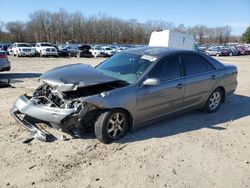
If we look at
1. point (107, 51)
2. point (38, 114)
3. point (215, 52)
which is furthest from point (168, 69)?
point (215, 52)

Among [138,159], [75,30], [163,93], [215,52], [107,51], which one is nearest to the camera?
[138,159]

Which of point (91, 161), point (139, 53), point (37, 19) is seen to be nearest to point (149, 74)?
point (139, 53)

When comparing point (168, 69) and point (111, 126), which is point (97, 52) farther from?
point (111, 126)

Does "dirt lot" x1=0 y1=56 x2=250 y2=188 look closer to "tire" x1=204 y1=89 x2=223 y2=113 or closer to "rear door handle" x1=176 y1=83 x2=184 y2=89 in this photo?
"rear door handle" x1=176 y1=83 x2=184 y2=89

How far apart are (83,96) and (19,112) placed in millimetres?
1531

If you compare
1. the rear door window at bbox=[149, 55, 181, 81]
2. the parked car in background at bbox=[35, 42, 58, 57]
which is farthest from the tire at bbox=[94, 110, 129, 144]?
the parked car in background at bbox=[35, 42, 58, 57]

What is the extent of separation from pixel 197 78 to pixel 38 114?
3.30m

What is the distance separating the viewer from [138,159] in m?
4.09

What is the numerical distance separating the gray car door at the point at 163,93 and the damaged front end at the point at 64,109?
508 mm

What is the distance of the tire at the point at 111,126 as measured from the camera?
4.45 metres

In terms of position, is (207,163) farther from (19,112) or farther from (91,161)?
(19,112)

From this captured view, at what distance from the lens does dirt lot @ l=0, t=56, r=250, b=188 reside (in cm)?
353

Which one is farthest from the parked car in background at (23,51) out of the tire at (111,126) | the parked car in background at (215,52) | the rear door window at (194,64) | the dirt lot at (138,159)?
the tire at (111,126)

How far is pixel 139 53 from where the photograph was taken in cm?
561
